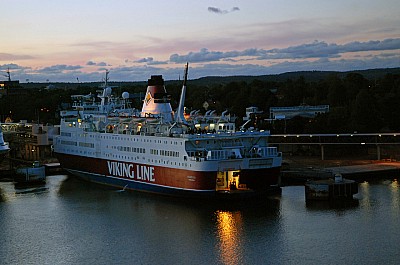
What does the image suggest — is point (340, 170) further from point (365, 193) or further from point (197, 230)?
point (197, 230)

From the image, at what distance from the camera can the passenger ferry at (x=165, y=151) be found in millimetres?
30641

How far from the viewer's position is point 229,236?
25.3m

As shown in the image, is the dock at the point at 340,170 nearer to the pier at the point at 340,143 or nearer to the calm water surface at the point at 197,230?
the pier at the point at 340,143


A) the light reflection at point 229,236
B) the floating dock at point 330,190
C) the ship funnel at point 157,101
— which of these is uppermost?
the ship funnel at point 157,101

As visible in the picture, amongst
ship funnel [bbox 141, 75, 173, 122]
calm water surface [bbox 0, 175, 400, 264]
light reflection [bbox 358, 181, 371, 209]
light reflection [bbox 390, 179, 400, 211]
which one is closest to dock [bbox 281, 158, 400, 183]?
light reflection [bbox 358, 181, 371, 209]

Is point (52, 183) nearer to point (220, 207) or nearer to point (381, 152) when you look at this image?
point (220, 207)

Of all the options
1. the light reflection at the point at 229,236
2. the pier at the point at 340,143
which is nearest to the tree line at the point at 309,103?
the pier at the point at 340,143

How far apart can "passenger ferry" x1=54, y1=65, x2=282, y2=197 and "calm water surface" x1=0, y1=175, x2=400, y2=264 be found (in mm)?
1037

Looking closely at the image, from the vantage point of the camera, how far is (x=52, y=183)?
39.5 metres

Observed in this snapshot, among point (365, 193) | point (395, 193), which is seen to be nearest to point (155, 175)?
point (365, 193)

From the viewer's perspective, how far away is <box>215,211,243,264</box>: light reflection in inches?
896

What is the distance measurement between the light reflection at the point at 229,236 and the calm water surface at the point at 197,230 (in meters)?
0.04

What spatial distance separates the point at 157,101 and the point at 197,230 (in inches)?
533

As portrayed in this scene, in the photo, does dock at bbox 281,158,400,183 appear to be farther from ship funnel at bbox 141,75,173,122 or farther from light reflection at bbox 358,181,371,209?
ship funnel at bbox 141,75,173,122
